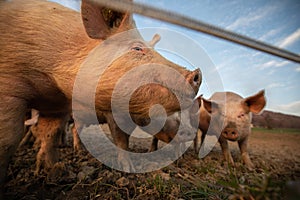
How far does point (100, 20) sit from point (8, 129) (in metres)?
1.37

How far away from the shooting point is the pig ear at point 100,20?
7.29 ft

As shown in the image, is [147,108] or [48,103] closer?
[147,108]

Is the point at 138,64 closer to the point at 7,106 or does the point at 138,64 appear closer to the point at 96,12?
the point at 96,12

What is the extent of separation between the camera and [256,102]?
4668mm

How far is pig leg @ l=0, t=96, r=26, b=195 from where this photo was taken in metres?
2.03

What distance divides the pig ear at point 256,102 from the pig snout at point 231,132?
23.3 inches

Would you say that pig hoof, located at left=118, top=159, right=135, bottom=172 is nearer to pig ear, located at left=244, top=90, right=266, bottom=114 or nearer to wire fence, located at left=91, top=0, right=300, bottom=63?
wire fence, located at left=91, top=0, right=300, bottom=63


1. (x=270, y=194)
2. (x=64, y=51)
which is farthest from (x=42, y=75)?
(x=270, y=194)

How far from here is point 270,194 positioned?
86 cm

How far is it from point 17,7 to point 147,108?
5.87 ft

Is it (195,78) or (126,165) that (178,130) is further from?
(195,78)

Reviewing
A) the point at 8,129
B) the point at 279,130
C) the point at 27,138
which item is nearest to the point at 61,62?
the point at 8,129

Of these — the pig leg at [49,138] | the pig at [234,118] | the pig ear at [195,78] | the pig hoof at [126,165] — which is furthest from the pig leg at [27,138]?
the pig ear at [195,78]

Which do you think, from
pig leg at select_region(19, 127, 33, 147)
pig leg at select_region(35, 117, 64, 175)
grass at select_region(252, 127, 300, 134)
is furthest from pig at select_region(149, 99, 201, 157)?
grass at select_region(252, 127, 300, 134)
